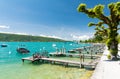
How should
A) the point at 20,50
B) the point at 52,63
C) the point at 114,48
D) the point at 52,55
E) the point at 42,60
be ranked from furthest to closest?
the point at 20,50 < the point at 52,55 < the point at 42,60 < the point at 52,63 < the point at 114,48

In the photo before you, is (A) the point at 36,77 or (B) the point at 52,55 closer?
(A) the point at 36,77

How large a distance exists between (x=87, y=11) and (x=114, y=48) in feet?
23.7

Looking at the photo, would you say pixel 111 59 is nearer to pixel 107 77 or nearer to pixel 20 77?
pixel 107 77

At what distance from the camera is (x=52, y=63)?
101 ft

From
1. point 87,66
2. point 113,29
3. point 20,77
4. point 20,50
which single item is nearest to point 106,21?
point 113,29

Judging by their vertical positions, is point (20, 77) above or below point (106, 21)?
below

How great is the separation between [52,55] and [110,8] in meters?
29.3

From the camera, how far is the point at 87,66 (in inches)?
992

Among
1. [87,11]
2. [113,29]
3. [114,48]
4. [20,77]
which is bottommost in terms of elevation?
[20,77]

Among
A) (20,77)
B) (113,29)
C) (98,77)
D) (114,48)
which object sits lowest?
(20,77)

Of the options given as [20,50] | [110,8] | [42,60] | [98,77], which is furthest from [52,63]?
[20,50]

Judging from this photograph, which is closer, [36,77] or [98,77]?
[98,77]

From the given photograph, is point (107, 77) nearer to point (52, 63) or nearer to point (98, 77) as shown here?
point (98, 77)

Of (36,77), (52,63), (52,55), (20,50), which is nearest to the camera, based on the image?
(36,77)
